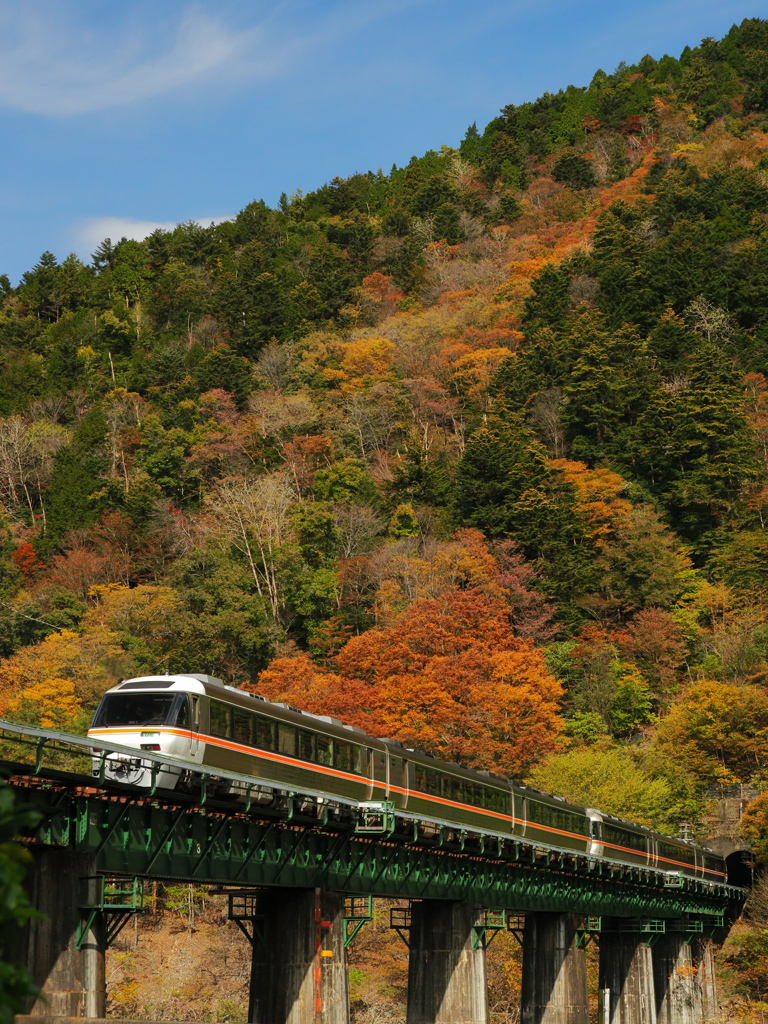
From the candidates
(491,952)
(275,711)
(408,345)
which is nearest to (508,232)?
(408,345)

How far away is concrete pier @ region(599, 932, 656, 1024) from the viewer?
161 ft

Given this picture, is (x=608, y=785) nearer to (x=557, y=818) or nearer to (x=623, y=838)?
(x=623, y=838)

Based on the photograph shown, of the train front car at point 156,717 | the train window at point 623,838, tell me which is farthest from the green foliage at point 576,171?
the train front car at point 156,717

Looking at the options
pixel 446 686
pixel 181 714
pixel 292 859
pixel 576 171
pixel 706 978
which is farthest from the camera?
pixel 576 171

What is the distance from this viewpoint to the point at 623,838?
158 feet

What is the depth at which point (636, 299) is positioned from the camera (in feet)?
308

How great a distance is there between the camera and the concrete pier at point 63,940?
19.2m

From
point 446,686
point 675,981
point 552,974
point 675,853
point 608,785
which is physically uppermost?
point 446,686

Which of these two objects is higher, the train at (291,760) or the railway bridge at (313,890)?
the train at (291,760)

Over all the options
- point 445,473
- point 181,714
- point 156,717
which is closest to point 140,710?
point 156,717

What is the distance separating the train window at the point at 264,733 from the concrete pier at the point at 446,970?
10980 millimetres

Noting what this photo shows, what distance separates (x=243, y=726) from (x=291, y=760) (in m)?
1.99

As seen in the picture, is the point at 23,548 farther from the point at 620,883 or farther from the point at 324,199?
the point at 324,199

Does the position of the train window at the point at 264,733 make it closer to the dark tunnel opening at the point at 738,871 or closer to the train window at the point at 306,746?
the train window at the point at 306,746
